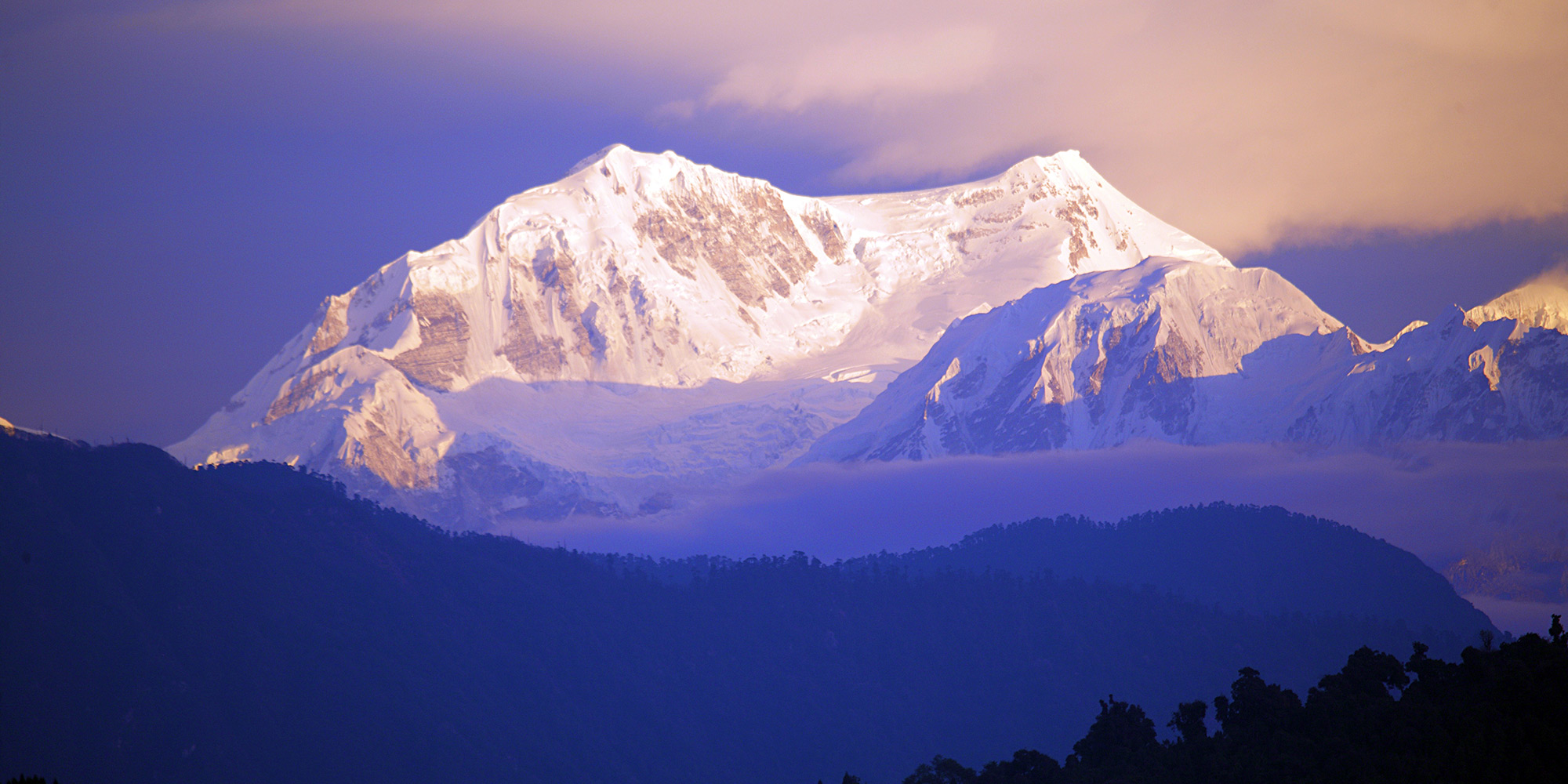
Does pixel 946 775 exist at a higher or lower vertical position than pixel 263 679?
lower

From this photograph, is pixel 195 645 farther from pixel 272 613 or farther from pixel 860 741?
pixel 860 741

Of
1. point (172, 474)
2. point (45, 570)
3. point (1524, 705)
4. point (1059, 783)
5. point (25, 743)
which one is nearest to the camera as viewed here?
point (1524, 705)

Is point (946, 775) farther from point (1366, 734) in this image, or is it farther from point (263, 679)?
point (263, 679)

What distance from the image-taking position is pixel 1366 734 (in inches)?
3691

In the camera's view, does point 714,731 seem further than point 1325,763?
Yes

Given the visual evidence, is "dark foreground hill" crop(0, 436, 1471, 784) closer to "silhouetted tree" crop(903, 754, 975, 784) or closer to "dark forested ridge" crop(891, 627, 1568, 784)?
"silhouetted tree" crop(903, 754, 975, 784)

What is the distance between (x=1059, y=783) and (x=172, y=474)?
450 feet

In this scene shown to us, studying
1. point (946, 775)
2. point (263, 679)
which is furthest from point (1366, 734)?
point (263, 679)

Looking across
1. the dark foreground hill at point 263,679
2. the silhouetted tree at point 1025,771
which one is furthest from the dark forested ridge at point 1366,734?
the dark foreground hill at point 263,679

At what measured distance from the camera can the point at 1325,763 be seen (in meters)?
89.9

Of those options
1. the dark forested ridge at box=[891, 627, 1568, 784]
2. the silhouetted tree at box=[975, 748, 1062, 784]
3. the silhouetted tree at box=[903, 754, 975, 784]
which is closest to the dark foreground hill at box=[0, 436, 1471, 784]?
the silhouetted tree at box=[903, 754, 975, 784]

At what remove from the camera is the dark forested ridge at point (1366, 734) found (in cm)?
8425

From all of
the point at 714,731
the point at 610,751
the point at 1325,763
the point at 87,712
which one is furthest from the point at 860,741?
the point at 1325,763

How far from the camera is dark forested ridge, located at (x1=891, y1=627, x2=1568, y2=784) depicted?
276 ft
